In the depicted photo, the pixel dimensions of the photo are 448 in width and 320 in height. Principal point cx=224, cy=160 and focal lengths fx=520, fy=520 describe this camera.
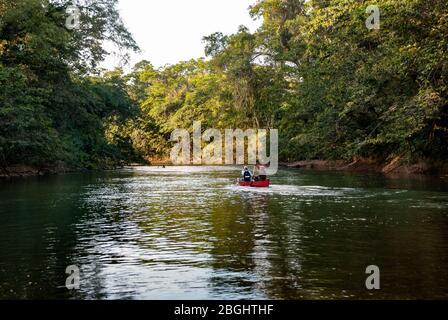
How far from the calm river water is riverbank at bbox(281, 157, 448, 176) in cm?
1797

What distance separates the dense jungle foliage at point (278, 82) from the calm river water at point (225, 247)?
860 cm

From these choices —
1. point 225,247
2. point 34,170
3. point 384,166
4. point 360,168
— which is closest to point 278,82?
point 360,168

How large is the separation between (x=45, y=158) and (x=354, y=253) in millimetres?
39191

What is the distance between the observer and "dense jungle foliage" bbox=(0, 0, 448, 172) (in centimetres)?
2738

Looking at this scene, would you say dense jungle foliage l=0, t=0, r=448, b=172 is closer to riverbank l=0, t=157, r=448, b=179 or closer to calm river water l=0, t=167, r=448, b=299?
riverbank l=0, t=157, r=448, b=179

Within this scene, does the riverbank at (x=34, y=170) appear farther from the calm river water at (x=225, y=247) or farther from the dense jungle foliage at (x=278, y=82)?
the calm river water at (x=225, y=247)

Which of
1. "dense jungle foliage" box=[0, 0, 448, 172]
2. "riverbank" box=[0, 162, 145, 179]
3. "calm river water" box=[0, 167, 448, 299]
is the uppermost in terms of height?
"dense jungle foliage" box=[0, 0, 448, 172]

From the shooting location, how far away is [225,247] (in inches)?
522

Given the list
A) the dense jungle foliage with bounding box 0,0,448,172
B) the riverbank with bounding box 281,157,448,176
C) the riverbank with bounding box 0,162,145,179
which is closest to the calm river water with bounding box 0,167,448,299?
the dense jungle foliage with bounding box 0,0,448,172

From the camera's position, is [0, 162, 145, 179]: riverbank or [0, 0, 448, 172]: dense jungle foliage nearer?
[0, 0, 448, 172]: dense jungle foliage

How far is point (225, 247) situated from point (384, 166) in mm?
39276

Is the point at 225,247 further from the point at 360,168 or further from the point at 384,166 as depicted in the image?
the point at 360,168

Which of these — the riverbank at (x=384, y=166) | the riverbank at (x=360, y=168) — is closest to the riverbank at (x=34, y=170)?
the riverbank at (x=360, y=168)
